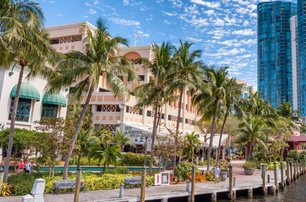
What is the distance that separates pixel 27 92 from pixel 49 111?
17.7 feet

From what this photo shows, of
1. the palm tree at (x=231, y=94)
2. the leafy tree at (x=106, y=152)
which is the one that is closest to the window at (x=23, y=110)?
the leafy tree at (x=106, y=152)

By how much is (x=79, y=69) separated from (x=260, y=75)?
171979 millimetres

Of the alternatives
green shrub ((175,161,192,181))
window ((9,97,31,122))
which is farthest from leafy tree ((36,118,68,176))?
window ((9,97,31,122))

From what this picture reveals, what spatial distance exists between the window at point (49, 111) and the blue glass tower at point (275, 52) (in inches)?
5840

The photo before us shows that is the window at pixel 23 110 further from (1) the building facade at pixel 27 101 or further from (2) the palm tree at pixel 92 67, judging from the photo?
(2) the palm tree at pixel 92 67

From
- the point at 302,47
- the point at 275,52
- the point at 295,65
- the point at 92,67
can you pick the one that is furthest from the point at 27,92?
the point at 275,52

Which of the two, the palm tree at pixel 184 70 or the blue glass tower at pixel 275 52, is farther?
the blue glass tower at pixel 275 52

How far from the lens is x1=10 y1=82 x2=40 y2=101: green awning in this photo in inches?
1327

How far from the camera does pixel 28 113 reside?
3644 cm

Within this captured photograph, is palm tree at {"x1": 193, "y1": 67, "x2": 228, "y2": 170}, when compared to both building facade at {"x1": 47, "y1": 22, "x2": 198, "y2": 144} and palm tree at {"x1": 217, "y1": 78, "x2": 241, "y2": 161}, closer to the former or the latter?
palm tree at {"x1": 217, "y1": 78, "x2": 241, "y2": 161}

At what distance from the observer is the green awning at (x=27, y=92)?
3372 centimetres

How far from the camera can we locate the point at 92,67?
67.2ft

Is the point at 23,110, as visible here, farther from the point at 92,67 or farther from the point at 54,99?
the point at 92,67

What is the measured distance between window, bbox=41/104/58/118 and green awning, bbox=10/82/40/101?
292 centimetres
